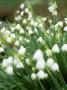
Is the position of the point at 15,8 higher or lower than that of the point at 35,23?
higher

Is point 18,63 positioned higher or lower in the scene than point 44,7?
lower

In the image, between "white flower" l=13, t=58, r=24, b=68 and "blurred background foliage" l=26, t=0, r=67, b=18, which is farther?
"blurred background foliage" l=26, t=0, r=67, b=18

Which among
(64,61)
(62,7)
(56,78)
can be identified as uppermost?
(62,7)

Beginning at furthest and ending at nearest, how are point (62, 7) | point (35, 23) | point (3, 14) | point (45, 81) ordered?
point (3, 14) < point (62, 7) < point (35, 23) < point (45, 81)

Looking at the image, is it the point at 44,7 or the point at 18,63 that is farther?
the point at 44,7

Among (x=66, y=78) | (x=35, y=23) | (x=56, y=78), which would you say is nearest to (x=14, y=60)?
(x=56, y=78)

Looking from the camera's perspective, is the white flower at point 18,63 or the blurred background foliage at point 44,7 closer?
the white flower at point 18,63

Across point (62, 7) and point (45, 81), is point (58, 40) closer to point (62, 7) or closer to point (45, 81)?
point (45, 81)

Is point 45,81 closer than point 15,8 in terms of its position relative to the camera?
Yes

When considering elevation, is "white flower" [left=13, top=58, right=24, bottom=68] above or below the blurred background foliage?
below

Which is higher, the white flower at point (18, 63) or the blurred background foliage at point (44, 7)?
the blurred background foliage at point (44, 7)

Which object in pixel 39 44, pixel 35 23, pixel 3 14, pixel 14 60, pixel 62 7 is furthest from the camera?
pixel 3 14
